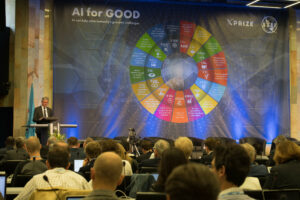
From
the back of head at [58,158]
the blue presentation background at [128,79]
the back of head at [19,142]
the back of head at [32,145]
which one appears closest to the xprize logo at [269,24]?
the blue presentation background at [128,79]

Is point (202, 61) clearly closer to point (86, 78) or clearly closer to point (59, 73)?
point (86, 78)

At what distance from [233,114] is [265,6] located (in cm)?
313

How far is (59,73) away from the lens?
995 cm

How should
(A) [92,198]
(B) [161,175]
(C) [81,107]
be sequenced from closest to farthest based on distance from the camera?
(A) [92,198]
(B) [161,175]
(C) [81,107]

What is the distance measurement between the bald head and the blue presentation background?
8.13 metres

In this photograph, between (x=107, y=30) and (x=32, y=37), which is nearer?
(x=32, y=37)

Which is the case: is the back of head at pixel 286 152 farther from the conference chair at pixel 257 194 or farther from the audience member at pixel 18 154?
the audience member at pixel 18 154

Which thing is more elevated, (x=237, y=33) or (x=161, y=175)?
(x=237, y=33)

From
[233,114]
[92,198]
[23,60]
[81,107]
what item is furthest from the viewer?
[233,114]

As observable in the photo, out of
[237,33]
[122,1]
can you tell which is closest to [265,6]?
[237,33]

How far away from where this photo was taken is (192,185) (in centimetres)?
105

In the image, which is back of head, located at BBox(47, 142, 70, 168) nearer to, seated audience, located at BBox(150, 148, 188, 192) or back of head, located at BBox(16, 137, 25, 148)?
seated audience, located at BBox(150, 148, 188, 192)

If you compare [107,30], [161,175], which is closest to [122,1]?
[107,30]

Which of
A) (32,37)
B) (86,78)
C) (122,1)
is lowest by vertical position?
(86,78)
